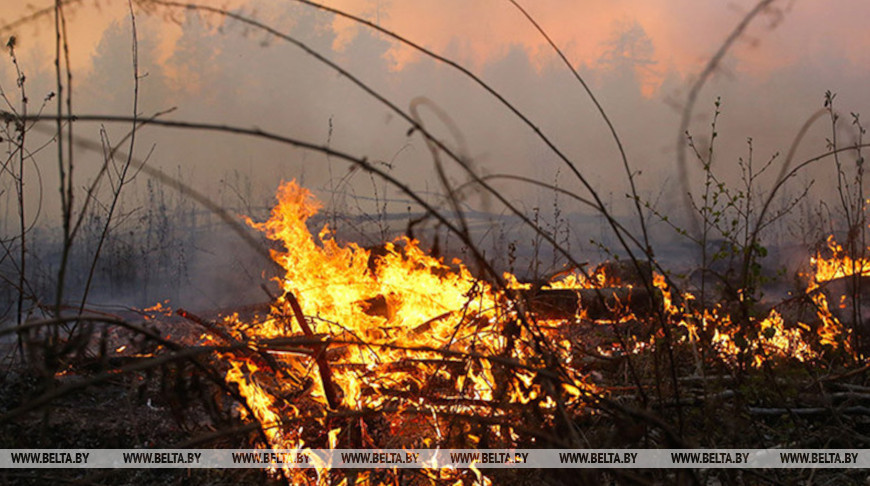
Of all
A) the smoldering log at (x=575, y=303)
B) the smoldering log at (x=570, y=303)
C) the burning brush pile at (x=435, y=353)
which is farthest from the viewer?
the smoldering log at (x=575, y=303)

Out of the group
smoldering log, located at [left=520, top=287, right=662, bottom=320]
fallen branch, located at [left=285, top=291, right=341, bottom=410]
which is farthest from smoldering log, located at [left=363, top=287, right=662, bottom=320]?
fallen branch, located at [left=285, top=291, right=341, bottom=410]

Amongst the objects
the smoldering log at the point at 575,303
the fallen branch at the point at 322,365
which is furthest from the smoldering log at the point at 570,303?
the fallen branch at the point at 322,365

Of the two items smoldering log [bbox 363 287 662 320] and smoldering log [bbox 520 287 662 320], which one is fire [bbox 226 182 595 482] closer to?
smoldering log [bbox 363 287 662 320]

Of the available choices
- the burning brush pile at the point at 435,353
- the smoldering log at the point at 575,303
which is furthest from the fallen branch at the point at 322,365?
the smoldering log at the point at 575,303

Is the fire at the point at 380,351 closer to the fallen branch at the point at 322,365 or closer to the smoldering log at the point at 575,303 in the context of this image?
the fallen branch at the point at 322,365

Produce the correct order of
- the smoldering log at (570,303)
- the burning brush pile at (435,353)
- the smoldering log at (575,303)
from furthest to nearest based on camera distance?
the smoldering log at (575,303) < the smoldering log at (570,303) < the burning brush pile at (435,353)

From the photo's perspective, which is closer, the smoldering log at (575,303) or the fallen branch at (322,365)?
the fallen branch at (322,365)

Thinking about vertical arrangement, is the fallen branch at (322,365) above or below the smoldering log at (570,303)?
below

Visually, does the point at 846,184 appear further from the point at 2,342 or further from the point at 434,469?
the point at 2,342

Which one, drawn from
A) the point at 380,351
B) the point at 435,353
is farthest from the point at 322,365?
the point at 435,353

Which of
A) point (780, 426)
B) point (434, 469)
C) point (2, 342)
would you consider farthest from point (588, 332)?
point (2, 342)

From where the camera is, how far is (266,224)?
379cm

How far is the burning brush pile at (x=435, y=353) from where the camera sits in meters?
2.79

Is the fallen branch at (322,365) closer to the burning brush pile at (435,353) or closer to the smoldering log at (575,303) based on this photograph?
the burning brush pile at (435,353)
